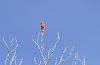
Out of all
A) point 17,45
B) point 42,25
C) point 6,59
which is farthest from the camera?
point 17,45

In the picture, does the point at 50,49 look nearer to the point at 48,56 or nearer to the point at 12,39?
the point at 48,56

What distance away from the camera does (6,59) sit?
8.52 metres

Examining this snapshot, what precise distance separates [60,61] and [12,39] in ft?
5.27

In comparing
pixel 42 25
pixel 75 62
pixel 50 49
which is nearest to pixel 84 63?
pixel 75 62

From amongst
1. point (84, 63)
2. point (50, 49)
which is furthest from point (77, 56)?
point (50, 49)

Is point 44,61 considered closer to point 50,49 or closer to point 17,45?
point 50,49

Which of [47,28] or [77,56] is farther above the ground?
[47,28]

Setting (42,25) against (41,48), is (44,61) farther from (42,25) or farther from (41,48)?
(42,25)

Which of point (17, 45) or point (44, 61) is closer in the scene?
point (44, 61)

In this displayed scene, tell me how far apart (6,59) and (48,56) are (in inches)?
44.9

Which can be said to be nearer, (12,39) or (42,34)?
(42,34)

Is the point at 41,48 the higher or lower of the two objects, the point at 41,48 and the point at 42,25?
the lower

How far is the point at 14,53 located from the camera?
8836mm

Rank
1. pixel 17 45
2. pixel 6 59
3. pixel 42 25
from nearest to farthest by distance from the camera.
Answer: pixel 42 25, pixel 6 59, pixel 17 45
